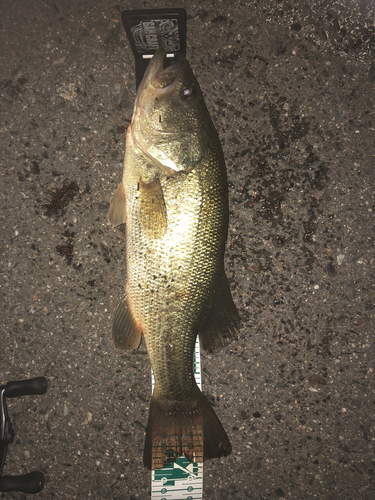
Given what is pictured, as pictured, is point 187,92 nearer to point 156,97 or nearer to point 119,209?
point 156,97

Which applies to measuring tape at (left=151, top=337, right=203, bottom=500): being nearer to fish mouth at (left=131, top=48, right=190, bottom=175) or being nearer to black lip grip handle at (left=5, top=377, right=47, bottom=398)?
black lip grip handle at (left=5, top=377, right=47, bottom=398)

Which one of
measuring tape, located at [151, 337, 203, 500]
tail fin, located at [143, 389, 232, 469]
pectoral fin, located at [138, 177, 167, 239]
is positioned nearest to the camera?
pectoral fin, located at [138, 177, 167, 239]

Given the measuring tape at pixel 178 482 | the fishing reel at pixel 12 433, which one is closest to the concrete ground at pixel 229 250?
the measuring tape at pixel 178 482

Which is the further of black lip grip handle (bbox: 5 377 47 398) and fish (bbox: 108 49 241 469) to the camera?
black lip grip handle (bbox: 5 377 47 398)

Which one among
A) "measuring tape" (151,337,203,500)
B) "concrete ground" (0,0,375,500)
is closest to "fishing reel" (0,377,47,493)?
"concrete ground" (0,0,375,500)

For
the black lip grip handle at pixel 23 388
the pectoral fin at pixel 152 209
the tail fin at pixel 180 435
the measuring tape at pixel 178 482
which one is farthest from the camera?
the measuring tape at pixel 178 482

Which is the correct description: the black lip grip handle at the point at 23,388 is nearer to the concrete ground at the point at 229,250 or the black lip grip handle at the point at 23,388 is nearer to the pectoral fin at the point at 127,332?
the concrete ground at the point at 229,250

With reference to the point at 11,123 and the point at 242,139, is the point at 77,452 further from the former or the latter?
the point at 242,139

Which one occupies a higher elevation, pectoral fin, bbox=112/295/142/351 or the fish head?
the fish head
